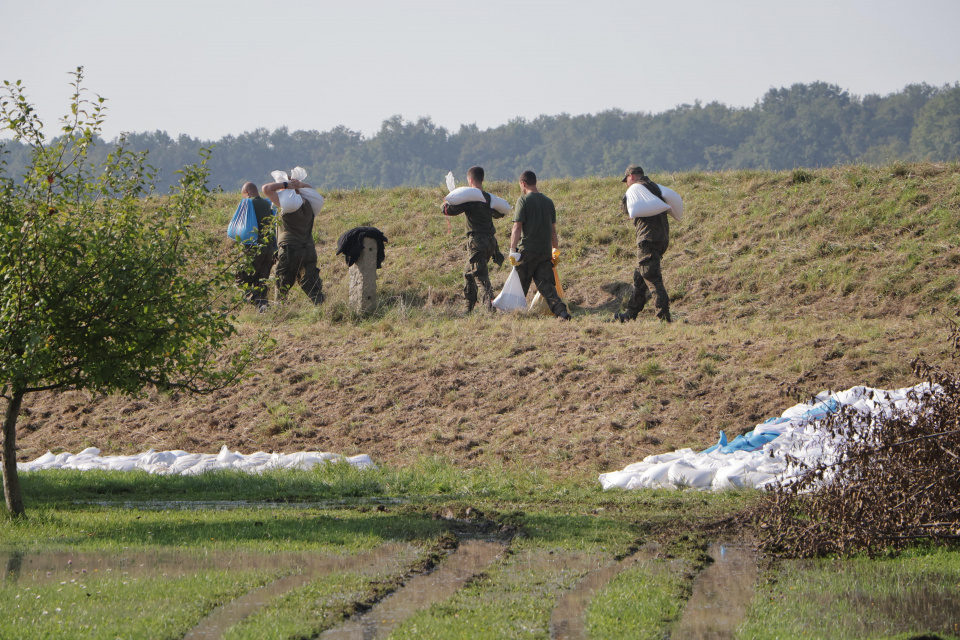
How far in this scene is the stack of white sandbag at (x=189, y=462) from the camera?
1053 centimetres

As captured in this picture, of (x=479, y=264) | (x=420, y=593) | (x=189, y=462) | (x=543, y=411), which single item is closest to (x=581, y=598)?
(x=420, y=593)

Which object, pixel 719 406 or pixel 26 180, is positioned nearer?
pixel 26 180

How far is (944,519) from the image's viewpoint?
244 inches

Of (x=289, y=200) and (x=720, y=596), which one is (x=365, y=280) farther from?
(x=720, y=596)

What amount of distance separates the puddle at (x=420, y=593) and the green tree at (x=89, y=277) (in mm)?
2568

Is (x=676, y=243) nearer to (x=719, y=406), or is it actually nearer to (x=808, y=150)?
(x=719, y=406)

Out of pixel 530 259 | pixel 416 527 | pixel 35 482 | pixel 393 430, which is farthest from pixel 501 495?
pixel 530 259

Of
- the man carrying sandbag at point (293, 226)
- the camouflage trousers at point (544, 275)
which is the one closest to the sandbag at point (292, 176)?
the man carrying sandbag at point (293, 226)

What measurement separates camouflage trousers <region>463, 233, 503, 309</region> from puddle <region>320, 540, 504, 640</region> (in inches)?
340

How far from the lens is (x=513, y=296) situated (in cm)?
1530

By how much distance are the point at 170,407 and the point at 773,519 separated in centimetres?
950

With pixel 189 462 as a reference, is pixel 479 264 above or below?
above

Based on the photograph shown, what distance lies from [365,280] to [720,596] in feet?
39.3

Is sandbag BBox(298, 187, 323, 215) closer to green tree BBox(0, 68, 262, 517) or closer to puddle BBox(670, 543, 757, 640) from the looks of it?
green tree BBox(0, 68, 262, 517)
